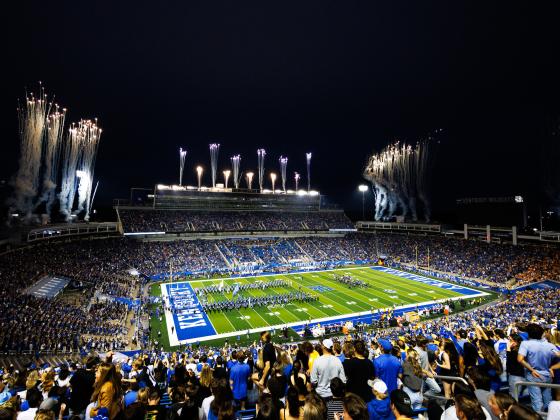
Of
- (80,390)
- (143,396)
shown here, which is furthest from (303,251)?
(143,396)

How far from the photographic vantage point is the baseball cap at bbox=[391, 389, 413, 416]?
3.16 metres

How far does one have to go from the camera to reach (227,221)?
57.1 metres

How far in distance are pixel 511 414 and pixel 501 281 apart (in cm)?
4096

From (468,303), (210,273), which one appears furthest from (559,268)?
(210,273)

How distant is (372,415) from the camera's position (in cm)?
374

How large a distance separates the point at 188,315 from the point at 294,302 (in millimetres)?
9661

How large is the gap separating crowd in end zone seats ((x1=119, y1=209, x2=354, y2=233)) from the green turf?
17.8 metres

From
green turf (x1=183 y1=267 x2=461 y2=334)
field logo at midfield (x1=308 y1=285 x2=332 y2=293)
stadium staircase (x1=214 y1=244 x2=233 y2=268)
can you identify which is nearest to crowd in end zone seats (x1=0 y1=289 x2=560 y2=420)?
green turf (x1=183 y1=267 x2=461 y2=334)

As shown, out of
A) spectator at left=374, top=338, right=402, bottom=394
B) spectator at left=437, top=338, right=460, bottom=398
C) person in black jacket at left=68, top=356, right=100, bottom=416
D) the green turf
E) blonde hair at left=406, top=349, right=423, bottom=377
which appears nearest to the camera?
person in black jacket at left=68, top=356, right=100, bottom=416

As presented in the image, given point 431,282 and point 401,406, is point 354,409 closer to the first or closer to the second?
point 401,406

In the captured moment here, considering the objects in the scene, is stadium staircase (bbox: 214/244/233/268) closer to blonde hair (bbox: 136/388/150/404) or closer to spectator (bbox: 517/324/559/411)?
blonde hair (bbox: 136/388/150/404)

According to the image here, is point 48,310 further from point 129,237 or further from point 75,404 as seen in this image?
point 129,237

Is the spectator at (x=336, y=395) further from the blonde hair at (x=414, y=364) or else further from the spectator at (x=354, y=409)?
the blonde hair at (x=414, y=364)

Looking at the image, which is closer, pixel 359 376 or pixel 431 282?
pixel 359 376
